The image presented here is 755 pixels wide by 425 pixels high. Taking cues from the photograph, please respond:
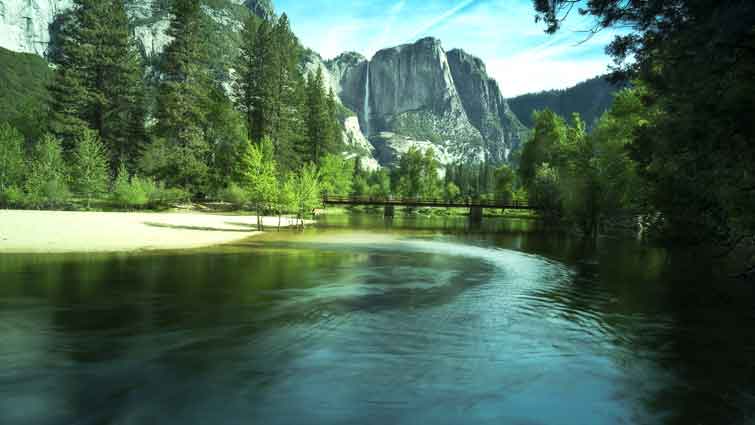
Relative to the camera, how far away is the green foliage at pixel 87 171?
4138 centimetres

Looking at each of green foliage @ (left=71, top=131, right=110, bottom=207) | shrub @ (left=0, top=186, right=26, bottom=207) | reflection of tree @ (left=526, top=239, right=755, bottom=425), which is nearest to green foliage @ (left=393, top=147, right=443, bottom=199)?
green foliage @ (left=71, top=131, right=110, bottom=207)

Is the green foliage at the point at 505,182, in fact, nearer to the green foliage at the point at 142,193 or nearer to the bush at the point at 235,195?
the bush at the point at 235,195

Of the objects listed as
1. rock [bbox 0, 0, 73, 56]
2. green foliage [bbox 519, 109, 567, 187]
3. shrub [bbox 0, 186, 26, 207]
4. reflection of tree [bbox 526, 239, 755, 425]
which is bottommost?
reflection of tree [bbox 526, 239, 755, 425]

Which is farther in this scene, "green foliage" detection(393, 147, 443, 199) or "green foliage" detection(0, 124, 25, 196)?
"green foliage" detection(393, 147, 443, 199)

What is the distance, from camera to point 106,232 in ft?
88.2

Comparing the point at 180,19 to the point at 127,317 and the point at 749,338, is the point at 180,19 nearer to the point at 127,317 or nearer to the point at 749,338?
the point at 127,317

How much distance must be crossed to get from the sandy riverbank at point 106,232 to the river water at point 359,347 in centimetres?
397

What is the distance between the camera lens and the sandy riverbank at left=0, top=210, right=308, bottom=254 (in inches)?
866

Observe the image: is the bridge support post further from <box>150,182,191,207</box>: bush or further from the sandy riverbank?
<box>150,182,191,207</box>: bush

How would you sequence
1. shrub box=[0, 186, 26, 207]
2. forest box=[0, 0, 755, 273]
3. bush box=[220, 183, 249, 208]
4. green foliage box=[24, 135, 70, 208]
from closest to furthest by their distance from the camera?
forest box=[0, 0, 755, 273], shrub box=[0, 186, 26, 207], green foliage box=[24, 135, 70, 208], bush box=[220, 183, 249, 208]

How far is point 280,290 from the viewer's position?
49.4 ft

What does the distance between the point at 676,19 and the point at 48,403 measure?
15.5m

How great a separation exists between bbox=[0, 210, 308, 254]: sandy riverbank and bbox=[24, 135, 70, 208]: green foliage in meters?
6.69

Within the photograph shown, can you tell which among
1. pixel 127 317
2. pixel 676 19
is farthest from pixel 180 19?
pixel 676 19
